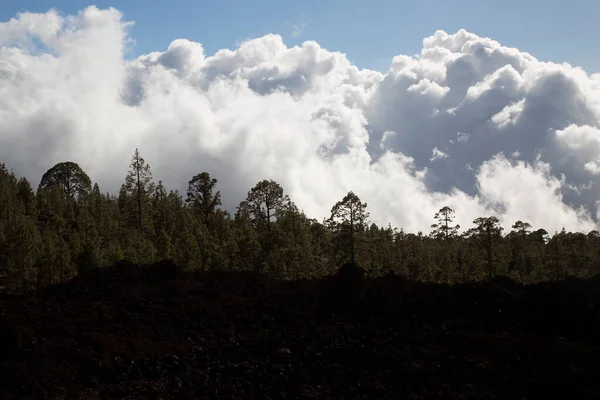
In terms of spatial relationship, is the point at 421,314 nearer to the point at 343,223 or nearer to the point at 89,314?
the point at 89,314

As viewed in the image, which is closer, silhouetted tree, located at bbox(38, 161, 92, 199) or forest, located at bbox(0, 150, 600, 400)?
forest, located at bbox(0, 150, 600, 400)

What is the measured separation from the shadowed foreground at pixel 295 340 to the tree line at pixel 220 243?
790 inches

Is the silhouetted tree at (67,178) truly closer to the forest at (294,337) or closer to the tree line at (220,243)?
the tree line at (220,243)

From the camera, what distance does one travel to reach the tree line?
5012 cm

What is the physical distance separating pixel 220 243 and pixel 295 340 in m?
36.2

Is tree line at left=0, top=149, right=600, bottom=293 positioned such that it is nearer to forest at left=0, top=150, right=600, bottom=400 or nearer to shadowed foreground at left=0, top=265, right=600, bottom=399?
forest at left=0, top=150, right=600, bottom=400

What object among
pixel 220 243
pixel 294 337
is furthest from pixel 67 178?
pixel 294 337

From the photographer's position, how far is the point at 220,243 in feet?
193

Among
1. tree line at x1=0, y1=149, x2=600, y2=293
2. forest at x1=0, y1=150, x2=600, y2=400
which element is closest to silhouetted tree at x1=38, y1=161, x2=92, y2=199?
tree line at x1=0, y1=149, x2=600, y2=293

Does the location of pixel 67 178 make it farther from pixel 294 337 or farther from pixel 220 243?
pixel 294 337

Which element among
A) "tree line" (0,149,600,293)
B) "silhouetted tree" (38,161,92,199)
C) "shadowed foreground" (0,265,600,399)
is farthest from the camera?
"silhouetted tree" (38,161,92,199)

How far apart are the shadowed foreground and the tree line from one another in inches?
790

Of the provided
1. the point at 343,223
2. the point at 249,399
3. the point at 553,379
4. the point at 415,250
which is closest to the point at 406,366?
the point at 553,379

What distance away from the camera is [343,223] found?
176 feet
